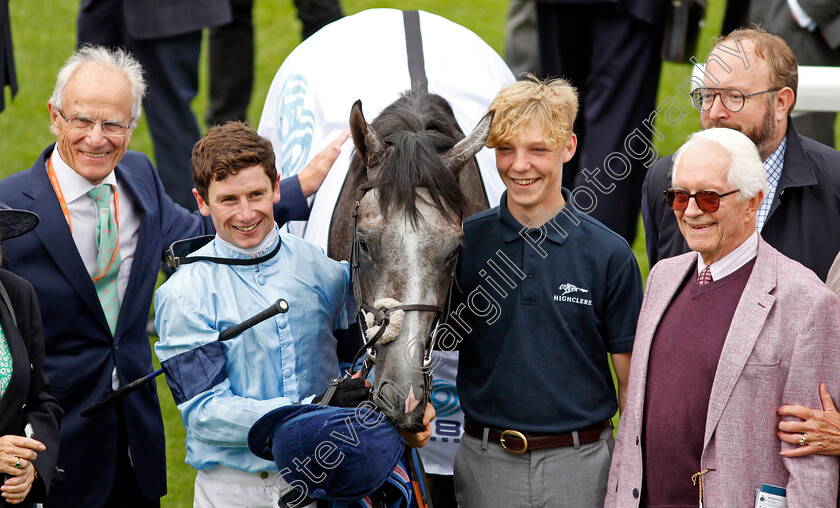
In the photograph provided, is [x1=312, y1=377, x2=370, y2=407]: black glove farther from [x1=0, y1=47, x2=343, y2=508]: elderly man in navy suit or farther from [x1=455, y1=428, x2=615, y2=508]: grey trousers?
[x1=0, y1=47, x2=343, y2=508]: elderly man in navy suit

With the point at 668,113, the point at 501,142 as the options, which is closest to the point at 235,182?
the point at 501,142

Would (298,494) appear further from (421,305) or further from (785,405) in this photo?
(785,405)

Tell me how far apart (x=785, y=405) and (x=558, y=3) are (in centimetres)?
407

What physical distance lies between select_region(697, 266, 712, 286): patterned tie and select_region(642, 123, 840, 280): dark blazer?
71 centimetres

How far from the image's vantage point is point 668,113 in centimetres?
870

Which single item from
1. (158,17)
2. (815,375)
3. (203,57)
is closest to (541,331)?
(815,375)

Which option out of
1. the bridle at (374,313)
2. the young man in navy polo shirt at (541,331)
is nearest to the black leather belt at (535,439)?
the young man in navy polo shirt at (541,331)

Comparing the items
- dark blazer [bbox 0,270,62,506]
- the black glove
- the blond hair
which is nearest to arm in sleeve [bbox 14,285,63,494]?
dark blazer [bbox 0,270,62,506]

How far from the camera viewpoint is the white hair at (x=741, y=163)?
2828 mm

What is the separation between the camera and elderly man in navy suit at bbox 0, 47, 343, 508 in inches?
140

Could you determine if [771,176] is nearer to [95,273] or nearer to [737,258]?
[737,258]

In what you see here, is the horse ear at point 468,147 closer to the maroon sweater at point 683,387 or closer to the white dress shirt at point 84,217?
the maroon sweater at point 683,387

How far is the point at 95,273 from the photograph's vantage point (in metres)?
3.66

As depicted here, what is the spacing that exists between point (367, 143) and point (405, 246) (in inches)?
18.1
